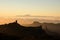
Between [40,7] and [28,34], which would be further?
[40,7]

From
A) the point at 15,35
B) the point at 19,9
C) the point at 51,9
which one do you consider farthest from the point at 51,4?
the point at 15,35

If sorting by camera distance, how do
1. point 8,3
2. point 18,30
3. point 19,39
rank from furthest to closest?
point 8,3 < point 18,30 < point 19,39

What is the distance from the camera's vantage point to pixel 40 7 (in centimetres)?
239

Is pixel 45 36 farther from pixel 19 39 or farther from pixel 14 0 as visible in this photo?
pixel 14 0

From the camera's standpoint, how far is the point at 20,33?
2004 millimetres

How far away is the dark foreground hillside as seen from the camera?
190 centimetres

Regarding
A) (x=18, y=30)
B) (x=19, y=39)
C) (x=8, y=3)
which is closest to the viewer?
(x=19, y=39)

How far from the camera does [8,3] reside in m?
2.30

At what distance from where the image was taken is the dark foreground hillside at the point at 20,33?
1899 millimetres

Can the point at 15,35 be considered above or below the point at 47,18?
below

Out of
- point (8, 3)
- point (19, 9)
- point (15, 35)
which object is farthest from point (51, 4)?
point (15, 35)

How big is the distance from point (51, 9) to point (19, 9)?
46 cm

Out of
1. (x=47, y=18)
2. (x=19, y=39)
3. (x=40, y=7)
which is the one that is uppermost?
(x=40, y=7)

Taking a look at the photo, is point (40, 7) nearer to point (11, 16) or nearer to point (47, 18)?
point (47, 18)
